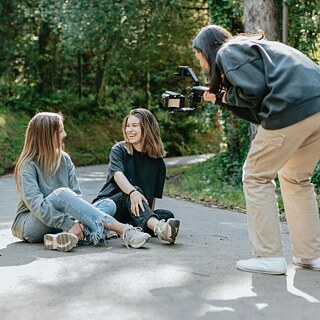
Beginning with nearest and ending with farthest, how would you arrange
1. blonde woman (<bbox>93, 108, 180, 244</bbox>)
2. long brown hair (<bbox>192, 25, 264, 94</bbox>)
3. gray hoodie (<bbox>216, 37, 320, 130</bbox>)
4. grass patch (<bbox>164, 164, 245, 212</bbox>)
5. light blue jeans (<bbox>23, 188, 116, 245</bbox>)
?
1. gray hoodie (<bbox>216, 37, 320, 130</bbox>)
2. long brown hair (<bbox>192, 25, 264, 94</bbox>)
3. light blue jeans (<bbox>23, 188, 116, 245</bbox>)
4. blonde woman (<bbox>93, 108, 180, 244</bbox>)
5. grass patch (<bbox>164, 164, 245, 212</bbox>)

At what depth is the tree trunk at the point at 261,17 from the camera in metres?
10.4

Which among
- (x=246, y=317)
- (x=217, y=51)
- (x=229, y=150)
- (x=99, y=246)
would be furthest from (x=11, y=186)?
(x=246, y=317)

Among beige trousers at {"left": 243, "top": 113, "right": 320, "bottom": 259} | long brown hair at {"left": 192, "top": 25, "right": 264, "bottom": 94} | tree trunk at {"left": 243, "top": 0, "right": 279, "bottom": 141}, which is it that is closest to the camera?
beige trousers at {"left": 243, "top": 113, "right": 320, "bottom": 259}

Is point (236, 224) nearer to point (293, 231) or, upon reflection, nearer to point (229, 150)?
point (293, 231)

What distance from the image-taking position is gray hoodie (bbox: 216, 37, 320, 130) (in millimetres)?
3750

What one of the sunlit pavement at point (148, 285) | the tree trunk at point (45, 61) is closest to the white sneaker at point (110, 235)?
the sunlit pavement at point (148, 285)

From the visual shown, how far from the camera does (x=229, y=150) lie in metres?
12.6

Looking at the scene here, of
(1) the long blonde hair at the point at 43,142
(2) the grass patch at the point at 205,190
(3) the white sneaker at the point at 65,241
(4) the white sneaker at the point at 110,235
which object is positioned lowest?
(2) the grass patch at the point at 205,190

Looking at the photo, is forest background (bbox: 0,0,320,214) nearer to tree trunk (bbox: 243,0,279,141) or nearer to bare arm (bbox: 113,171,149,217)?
tree trunk (bbox: 243,0,279,141)

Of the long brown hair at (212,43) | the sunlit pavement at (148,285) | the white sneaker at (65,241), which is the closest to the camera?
the sunlit pavement at (148,285)

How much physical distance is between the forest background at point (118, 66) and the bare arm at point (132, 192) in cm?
410

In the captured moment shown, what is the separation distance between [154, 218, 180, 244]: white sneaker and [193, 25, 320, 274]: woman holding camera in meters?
1.01

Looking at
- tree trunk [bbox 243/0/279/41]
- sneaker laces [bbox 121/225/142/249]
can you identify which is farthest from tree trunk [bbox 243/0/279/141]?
sneaker laces [bbox 121/225/142/249]

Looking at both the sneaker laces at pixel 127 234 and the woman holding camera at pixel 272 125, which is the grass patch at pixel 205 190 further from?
the woman holding camera at pixel 272 125
